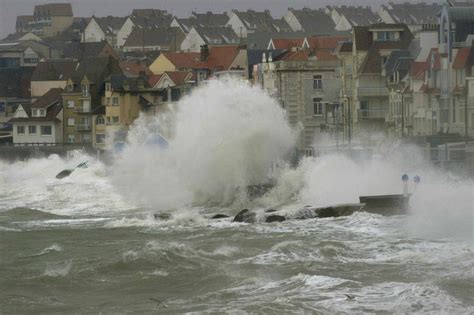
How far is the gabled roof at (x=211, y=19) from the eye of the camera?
139m

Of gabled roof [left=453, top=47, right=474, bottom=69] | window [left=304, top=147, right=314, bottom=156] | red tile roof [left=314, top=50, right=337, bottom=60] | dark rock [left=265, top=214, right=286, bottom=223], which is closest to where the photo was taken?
dark rock [left=265, top=214, right=286, bottom=223]

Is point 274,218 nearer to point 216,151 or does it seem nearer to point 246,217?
point 246,217

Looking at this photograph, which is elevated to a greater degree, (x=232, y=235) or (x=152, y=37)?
(x=152, y=37)

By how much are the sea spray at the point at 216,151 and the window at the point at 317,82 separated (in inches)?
493

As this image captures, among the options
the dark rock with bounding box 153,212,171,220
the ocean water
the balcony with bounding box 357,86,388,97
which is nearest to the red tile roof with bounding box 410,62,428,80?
the ocean water

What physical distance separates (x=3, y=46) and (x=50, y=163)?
51602mm

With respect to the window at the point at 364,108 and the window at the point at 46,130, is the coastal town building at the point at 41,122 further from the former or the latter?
the window at the point at 364,108

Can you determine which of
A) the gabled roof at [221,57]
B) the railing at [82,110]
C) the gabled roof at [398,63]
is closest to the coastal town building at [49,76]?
the railing at [82,110]

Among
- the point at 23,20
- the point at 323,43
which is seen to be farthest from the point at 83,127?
the point at 23,20

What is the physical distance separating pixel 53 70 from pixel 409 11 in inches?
1007

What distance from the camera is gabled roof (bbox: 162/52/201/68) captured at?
9006 cm

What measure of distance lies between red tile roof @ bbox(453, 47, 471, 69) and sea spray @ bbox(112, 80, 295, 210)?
603 cm

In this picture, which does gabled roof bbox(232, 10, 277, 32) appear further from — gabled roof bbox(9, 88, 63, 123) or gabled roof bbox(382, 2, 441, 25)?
gabled roof bbox(9, 88, 63, 123)

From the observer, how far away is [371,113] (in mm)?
59875
